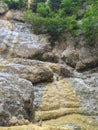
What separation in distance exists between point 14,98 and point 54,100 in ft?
20.1

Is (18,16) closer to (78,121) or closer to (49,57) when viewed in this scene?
(49,57)

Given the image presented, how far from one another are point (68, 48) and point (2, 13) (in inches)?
411

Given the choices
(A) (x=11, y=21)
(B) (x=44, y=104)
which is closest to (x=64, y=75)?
(B) (x=44, y=104)

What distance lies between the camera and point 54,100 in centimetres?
1861

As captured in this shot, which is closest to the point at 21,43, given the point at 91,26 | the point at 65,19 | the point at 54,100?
the point at 65,19

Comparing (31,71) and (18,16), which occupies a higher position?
(31,71)

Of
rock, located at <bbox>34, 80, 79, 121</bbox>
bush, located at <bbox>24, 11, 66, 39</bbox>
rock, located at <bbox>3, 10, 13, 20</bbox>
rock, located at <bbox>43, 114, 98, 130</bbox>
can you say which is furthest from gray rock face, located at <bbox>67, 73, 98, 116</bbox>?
rock, located at <bbox>3, 10, 13, 20</bbox>

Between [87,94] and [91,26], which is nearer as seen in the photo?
[87,94]

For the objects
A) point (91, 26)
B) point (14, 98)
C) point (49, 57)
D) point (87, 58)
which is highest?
point (14, 98)

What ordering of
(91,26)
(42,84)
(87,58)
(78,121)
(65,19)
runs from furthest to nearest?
(65,19)
(91,26)
(87,58)
(42,84)
(78,121)

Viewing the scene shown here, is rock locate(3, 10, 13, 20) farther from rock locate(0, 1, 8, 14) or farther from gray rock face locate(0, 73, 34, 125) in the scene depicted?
gray rock face locate(0, 73, 34, 125)

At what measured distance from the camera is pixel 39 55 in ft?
94.4

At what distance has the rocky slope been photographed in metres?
12.8

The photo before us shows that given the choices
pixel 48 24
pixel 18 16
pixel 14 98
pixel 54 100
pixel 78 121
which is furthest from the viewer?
pixel 18 16
